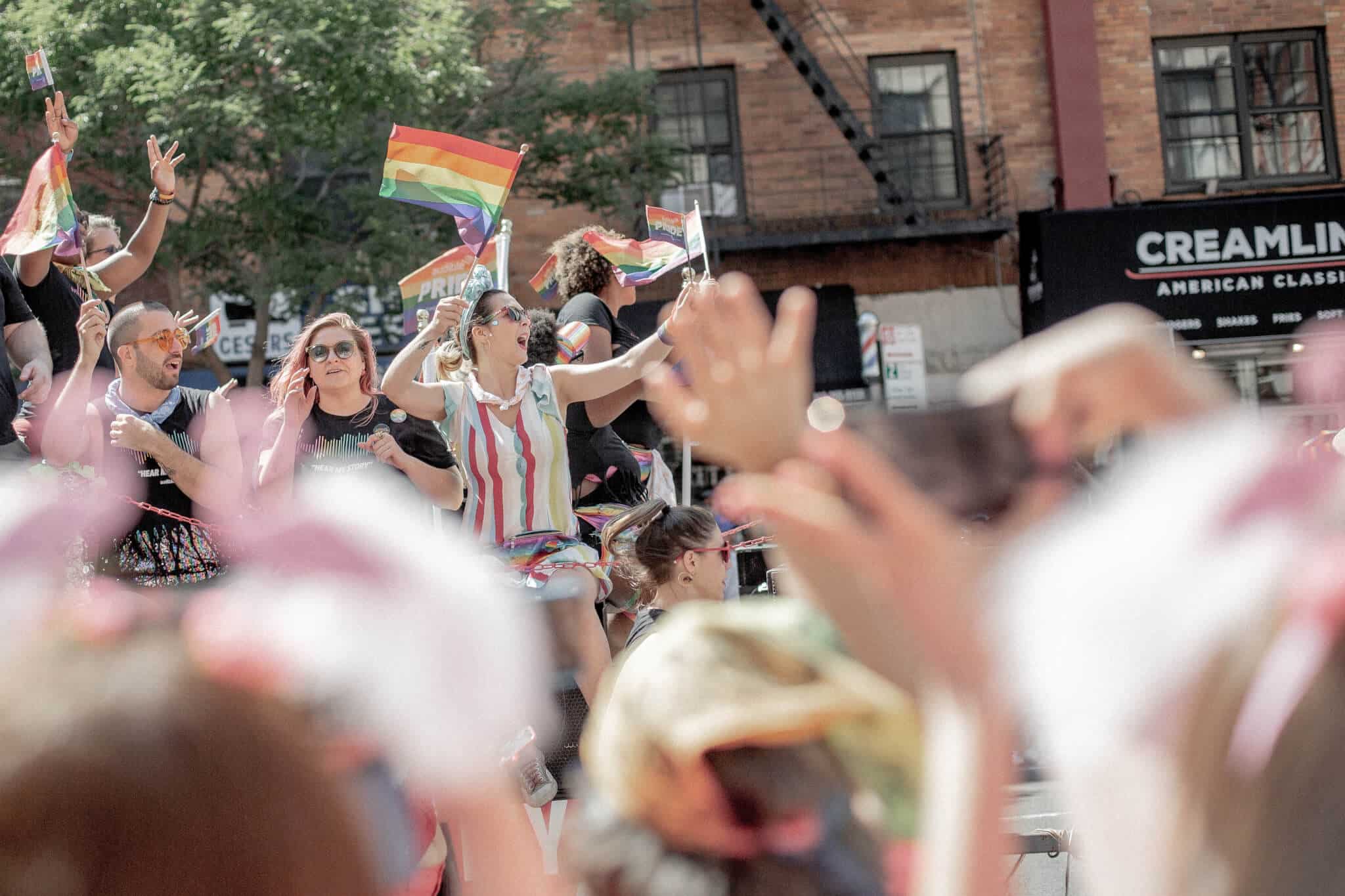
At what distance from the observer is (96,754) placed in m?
0.99

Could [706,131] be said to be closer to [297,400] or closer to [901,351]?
[901,351]

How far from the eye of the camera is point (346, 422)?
487cm

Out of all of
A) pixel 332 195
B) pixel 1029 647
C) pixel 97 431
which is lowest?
pixel 1029 647

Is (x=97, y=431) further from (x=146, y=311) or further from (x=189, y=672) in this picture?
(x=189, y=672)

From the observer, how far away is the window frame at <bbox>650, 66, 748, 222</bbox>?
16.9 metres

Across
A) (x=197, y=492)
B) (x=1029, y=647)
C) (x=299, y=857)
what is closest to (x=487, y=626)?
(x=299, y=857)

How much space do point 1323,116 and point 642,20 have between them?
839 centimetres

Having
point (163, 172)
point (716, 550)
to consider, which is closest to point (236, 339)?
point (163, 172)

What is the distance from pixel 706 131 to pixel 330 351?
42.3 ft

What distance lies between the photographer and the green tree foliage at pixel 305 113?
1272cm

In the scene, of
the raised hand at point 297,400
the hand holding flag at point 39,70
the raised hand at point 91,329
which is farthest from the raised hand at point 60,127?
the raised hand at point 297,400

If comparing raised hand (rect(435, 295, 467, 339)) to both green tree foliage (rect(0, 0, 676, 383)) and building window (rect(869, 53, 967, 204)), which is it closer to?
green tree foliage (rect(0, 0, 676, 383))

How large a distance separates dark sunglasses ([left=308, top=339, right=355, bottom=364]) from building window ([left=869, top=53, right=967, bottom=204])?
13212 millimetres

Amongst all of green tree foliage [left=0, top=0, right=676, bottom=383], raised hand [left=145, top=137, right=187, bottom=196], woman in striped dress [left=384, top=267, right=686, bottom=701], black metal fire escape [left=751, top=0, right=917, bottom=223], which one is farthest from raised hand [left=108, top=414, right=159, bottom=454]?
black metal fire escape [left=751, top=0, right=917, bottom=223]
